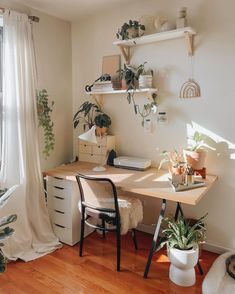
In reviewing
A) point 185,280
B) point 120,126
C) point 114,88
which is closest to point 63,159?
point 120,126

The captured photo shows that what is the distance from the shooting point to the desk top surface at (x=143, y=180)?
6.14ft

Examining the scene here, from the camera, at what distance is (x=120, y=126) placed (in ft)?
9.29

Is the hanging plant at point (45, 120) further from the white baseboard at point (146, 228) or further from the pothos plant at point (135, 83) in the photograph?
the white baseboard at point (146, 228)

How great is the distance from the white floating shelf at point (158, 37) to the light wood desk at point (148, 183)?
124cm

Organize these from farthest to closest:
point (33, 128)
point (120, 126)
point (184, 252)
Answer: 1. point (120, 126)
2. point (33, 128)
3. point (184, 252)

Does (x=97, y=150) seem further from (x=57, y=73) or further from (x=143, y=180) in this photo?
(x=57, y=73)

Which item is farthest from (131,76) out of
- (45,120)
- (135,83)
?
(45,120)

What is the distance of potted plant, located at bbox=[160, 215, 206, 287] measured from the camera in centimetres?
191

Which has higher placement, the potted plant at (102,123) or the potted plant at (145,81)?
the potted plant at (145,81)

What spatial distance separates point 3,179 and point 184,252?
167cm

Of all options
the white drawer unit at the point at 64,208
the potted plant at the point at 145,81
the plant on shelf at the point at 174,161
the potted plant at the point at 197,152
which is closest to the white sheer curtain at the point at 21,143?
the white drawer unit at the point at 64,208

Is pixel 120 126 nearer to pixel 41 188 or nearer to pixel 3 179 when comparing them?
pixel 41 188

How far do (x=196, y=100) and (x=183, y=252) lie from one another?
4.27 feet

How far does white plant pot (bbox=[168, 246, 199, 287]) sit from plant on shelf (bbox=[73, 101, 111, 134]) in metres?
1.42
